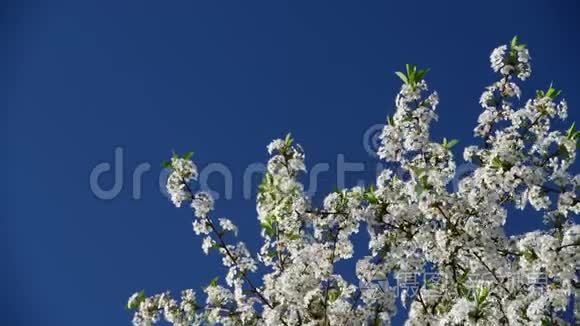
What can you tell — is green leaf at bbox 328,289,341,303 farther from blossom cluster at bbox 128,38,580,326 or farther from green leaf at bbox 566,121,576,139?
green leaf at bbox 566,121,576,139

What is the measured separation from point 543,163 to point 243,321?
11.8 ft

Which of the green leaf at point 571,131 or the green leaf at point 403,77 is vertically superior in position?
the green leaf at point 403,77

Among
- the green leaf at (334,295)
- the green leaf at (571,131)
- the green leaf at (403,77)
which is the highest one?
the green leaf at (403,77)

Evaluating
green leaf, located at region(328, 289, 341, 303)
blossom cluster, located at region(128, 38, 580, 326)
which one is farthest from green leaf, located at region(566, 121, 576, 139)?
green leaf, located at region(328, 289, 341, 303)

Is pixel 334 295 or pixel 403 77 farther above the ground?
pixel 403 77

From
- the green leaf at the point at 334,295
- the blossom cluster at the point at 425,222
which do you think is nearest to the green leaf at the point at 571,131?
the blossom cluster at the point at 425,222

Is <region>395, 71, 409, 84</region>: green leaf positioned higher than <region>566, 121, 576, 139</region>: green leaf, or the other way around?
<region>395, 71, 409, 84</region>: green leaf

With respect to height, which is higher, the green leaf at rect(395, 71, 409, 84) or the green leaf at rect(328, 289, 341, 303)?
the green leaf at rect(395, 71, 409, 84)

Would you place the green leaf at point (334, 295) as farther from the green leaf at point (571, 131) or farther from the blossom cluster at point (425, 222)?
the green leaf at point (571, 131)

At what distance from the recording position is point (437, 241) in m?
7.55

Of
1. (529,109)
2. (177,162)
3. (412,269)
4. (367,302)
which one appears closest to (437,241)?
(412,269)

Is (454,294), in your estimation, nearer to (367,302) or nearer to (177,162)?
(367,302)

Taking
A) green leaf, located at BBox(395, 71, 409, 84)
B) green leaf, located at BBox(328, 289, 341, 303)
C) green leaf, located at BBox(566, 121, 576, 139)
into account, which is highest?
green leaf, located at BBox(395, 71, 409, 84)

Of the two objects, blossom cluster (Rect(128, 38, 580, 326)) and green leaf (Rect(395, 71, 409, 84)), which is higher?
green leaf (Rect(395, 71, 409, 84))
